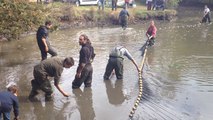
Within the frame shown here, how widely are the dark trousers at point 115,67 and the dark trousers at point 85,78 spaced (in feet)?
3.22

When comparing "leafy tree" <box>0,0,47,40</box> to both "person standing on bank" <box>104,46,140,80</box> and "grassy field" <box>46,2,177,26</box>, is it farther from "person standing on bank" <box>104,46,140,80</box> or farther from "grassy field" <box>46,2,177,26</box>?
"grassy field" <box>46,2,177,26</box>

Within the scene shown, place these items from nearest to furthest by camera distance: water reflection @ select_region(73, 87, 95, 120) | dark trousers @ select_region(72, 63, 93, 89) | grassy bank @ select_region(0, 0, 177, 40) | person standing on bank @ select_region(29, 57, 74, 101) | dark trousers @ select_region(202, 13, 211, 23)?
1. water reflection @ select_region(73, 87, 95, 120)
2. person standing on bank @ select_region(29, 57, 74, 101)
3. dark trousers @ select_region(72, 63, 93, 89)
4. grassy bank @ select_region(0, 0, 177, 40)
5. dark trousers @ select_region(202, 13, 211, 23)

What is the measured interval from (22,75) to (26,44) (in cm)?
712

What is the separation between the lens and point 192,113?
392 inches

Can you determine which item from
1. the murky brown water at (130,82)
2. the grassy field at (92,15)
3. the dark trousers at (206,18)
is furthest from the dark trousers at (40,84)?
the dark trousers at (206,18)

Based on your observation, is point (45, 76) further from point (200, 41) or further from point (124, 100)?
point (200, 41)

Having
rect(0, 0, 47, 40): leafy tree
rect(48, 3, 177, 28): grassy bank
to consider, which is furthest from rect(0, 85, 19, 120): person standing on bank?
rect(48, 3, 177, 28): grassy bank

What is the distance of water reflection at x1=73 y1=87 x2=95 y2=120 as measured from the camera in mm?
9953

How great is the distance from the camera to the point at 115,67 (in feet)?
41.5

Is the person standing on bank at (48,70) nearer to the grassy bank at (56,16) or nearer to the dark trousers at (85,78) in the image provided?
the dark trousers at (85,78)

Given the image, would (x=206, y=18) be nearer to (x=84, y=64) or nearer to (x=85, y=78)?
(x=85, y=78)

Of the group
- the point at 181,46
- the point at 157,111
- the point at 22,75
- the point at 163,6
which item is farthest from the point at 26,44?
the point at 163,6

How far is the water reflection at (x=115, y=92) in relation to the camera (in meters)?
11.1

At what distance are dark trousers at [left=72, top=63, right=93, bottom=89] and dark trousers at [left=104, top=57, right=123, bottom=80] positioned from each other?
0.98m
